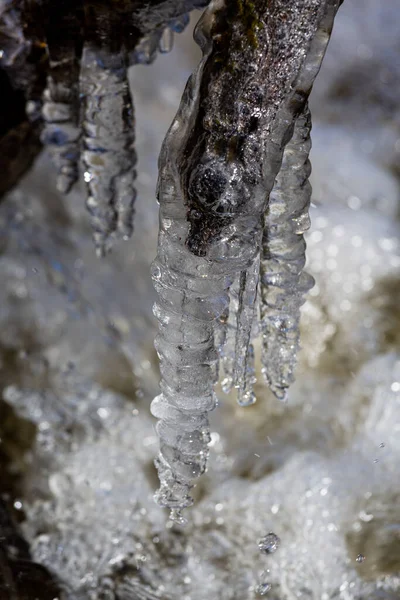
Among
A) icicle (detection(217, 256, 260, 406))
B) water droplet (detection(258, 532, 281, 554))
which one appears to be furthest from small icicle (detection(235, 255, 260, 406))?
water droplet (detection(258, 532, 281, 554))

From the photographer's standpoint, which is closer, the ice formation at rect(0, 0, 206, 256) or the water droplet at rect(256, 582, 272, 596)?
the ice formation at rect(0, 0, 206, 256)

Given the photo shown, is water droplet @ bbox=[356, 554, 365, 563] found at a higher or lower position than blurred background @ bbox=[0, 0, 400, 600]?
higher

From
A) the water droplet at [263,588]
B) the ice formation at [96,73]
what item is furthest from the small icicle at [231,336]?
the water droplet at [263,588]

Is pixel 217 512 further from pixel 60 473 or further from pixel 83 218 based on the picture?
pixel 83 218

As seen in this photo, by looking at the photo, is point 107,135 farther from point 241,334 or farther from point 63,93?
point 241,334

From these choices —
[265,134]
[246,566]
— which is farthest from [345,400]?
[265,134]

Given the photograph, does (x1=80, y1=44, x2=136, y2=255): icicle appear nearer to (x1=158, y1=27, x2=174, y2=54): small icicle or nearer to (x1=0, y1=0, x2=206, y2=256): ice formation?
(x1=0, y1=0, x2=206, y2=256): ice formation

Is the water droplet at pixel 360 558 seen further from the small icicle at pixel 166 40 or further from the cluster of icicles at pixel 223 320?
the small icicle at pixel 166 40
